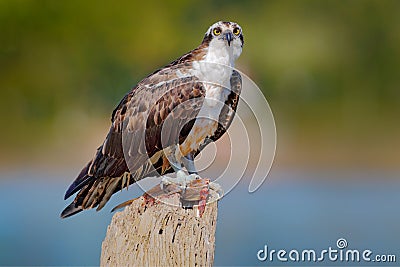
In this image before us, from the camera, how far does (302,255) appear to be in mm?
2740

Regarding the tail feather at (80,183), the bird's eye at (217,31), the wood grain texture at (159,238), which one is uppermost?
the bird's eye at (217,31)

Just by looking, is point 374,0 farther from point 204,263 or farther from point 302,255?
point 204,263

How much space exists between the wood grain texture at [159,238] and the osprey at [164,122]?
1.30 feet

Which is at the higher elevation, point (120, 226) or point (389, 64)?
point (389, 64)

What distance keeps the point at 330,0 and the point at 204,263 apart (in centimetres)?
336

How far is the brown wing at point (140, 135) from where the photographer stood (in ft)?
6.23

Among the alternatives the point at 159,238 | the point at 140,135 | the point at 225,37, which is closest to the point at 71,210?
the point at 140,135

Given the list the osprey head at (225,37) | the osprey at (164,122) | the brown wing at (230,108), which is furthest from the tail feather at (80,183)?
the osprey head at (225,37)

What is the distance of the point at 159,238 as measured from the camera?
146 cm

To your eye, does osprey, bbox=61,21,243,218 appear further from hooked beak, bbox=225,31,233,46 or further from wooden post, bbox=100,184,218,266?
wooden post, bbox=100,184,218,266

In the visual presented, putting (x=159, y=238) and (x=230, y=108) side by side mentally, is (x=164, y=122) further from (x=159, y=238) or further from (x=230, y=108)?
(x=159, y=238)

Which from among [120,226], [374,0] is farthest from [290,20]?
[120,226]

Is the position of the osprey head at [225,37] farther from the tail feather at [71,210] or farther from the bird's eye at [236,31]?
the tail feather at [71,210]

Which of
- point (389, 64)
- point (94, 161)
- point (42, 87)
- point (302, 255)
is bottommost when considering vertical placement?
point (302, 255)
